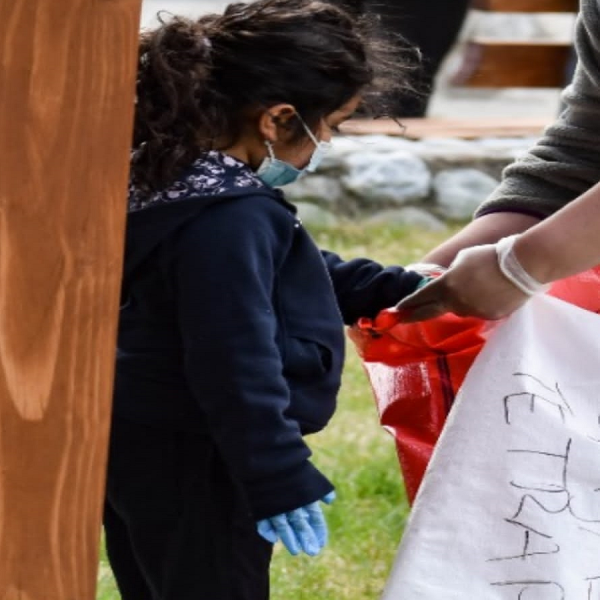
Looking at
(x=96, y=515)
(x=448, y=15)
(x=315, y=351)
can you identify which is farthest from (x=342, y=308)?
(x=448, y=15)

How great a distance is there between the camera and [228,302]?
6.48 feet

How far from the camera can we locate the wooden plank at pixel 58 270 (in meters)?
1.54

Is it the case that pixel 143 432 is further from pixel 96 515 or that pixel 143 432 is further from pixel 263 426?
pixel 96 515

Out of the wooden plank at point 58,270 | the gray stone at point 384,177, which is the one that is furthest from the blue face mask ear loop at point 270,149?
the gray stone at point 384,177

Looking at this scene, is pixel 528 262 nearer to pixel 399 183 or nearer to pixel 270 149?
pixel 270 149

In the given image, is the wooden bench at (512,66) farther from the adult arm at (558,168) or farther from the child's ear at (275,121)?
the child's ear at (275,121)

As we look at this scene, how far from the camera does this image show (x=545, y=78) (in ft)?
22.3

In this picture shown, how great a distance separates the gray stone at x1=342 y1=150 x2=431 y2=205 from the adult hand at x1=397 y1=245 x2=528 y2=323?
4034mm

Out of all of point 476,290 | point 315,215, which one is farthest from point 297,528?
point 315,215

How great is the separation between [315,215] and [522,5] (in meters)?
1.41

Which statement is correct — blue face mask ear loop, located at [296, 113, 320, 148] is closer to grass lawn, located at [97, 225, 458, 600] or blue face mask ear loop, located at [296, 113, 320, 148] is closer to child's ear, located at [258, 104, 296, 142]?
child's ear, located at [258, 104, 296, 142]

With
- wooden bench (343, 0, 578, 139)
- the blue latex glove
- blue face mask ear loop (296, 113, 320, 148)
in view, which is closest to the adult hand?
blue face mask ear loop (296, 113, 320, 148)

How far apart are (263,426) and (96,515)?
0.34 metres

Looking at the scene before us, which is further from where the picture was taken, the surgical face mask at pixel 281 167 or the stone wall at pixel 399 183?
the stone wall at pixel 399 183
